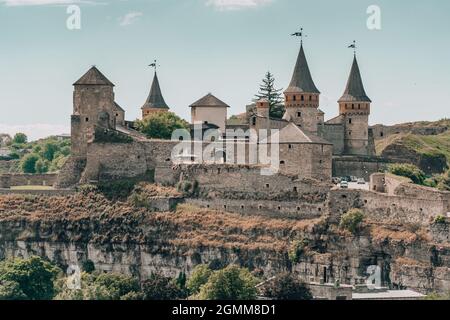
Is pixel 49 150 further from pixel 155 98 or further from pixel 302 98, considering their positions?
pixel 302 98

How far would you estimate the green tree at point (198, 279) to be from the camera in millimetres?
77750

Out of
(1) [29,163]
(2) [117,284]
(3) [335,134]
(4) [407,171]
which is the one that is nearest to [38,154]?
(1) [29,163]

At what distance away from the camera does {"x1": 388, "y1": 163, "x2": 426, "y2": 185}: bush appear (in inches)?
3484

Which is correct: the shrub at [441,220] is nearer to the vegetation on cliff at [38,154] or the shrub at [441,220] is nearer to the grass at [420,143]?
the grass at [420,143]

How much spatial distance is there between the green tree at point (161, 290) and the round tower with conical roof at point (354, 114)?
19943mm

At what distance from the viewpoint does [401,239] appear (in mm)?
77125

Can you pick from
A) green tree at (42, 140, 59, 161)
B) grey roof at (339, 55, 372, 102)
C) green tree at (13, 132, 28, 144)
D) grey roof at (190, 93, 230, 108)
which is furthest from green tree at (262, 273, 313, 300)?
green tree at (13, 132, 28, 144)

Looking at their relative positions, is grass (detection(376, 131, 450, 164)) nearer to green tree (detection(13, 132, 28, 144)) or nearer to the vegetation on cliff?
the vegetation on cliff

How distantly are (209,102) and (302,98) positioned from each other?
6.78 metres

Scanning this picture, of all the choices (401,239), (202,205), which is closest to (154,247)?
(202,205)
